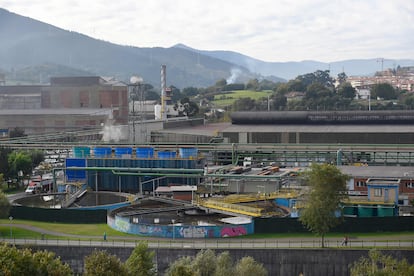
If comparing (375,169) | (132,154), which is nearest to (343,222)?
(375,169)

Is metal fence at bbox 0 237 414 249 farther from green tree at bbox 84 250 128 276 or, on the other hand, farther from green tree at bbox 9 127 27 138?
green tree at bbox 9 127 27 138

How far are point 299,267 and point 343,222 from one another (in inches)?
124

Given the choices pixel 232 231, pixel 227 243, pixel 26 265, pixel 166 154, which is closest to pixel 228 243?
pixel 227 243

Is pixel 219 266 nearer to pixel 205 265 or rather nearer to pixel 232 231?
pixel 205 265

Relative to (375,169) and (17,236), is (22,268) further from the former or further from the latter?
(375,169)

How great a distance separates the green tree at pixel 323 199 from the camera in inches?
817

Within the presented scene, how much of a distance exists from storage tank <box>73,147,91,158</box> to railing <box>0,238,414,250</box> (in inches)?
384

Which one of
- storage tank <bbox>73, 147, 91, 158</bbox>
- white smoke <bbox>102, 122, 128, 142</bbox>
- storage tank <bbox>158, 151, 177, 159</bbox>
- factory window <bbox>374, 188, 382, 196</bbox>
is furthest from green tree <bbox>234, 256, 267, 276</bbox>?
white smoke <bbox>102, 122, 128, 142</bbox>

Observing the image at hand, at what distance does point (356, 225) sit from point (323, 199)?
2.35 meters

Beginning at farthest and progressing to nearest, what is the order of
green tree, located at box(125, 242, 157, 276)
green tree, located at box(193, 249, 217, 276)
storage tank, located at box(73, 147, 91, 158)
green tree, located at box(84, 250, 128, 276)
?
1. storage tank, located at box(73, 147, 91, 158)
2. green tree, located at box(193, 249, 217, 276)
3. green tree, located at box(125, 242, 157, 276)
4. green tree, located at box(84, 250, 128, 276)

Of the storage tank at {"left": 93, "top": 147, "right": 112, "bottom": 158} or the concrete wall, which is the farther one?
the storage tank at {"left": 93, "top": 147, "right": 112, "bottom": 158}

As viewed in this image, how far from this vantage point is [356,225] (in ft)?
73.9

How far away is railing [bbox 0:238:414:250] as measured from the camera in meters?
20.6

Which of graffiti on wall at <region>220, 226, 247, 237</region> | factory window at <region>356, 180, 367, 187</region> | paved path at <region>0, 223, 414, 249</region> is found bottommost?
paved path at <region>0, 223, 414, 249</region>
